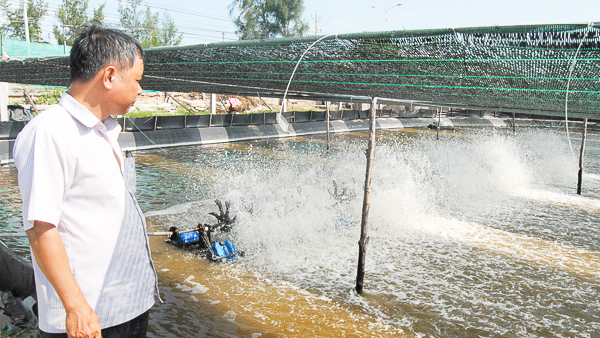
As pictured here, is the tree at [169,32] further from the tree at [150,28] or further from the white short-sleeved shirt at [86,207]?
the white short-sleeved shirt at [86,207]

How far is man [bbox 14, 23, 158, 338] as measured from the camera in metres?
1.62

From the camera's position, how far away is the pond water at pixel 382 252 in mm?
5375

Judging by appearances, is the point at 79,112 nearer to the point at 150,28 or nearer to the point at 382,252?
the point at 382,252

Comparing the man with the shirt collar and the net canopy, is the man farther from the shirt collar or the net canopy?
the net canopy

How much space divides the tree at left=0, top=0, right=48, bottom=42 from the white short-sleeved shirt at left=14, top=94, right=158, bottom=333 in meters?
50.3

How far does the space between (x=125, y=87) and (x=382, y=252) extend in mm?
6386


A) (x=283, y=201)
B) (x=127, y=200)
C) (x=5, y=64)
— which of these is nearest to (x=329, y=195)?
(x=283, y=201)

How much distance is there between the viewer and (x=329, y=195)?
396 inches

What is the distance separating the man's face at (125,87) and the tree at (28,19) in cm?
5015

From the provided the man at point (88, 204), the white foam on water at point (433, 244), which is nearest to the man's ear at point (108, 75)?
the man at point (88, 204)

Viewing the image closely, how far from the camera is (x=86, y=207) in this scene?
177 centimetres

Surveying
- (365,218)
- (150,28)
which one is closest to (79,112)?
(365,218)

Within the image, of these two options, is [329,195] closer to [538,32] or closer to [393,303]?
[393,303]

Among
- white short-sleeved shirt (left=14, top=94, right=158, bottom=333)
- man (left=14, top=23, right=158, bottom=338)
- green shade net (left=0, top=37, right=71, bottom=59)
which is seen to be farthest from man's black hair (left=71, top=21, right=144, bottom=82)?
green shade net (left=0, top=37, right=71, bottom=59)
